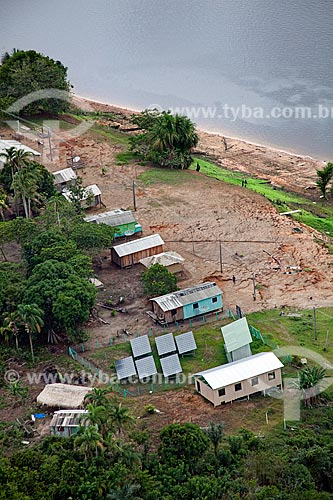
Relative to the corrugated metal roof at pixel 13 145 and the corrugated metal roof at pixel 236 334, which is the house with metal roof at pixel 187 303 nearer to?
the corrugated metal roof at pixel 236 334

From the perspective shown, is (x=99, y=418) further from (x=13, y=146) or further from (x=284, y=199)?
(x=13, y=146)

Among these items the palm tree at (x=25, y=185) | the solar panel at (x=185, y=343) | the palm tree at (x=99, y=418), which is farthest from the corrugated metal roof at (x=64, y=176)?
the palm tree at (x=99, y=418)

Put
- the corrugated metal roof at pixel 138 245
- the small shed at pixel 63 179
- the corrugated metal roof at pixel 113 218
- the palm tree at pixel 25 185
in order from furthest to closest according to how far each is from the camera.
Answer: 1. the small shed at pixel 63 179
2. the corrugated metal roof at pixel 113 218
3. the palm tree at pixel 25 185
4. the corrugated metal roof at pixel 138 245

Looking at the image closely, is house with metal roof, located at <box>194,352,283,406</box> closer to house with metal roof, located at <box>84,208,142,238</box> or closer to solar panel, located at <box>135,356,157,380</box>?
solar panel, located at <box>135,356,157,380</box>

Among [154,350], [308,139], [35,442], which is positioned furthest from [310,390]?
[308,139]

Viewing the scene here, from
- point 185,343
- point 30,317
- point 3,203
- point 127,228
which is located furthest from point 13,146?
point 185,343

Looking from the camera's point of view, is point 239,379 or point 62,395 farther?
point 239,379
